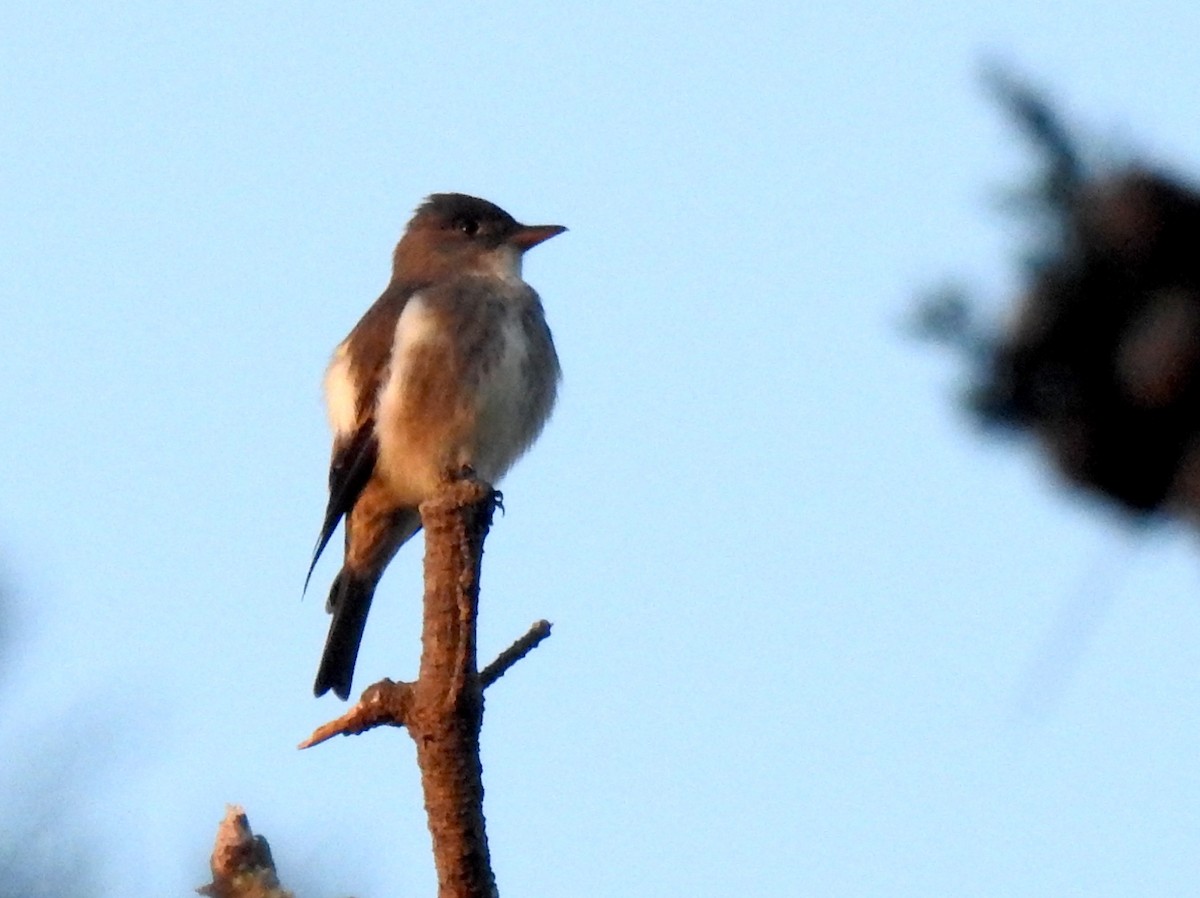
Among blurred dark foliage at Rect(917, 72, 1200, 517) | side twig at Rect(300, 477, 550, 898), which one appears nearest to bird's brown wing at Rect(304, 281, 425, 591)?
side twig at Rect(300, 477, 550, 898)

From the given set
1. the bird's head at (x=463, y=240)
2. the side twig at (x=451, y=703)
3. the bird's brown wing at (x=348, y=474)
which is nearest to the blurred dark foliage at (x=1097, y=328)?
the side twig at (x=451, y=703)

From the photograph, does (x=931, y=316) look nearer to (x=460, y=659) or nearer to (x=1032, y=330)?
(x=1032, y=330)

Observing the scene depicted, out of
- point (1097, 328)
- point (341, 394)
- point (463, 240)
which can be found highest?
point (463, 240)

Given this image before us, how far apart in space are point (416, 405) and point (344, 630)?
100 cm

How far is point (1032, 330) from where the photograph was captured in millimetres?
794

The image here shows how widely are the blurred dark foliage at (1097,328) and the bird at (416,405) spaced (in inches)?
227

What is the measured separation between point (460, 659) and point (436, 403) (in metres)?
3.15

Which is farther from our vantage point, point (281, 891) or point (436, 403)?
point (436, 403)

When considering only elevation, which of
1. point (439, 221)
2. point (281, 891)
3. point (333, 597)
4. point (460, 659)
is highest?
point (439, 221)

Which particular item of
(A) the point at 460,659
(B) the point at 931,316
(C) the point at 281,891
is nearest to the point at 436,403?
(A) the point at 460,659

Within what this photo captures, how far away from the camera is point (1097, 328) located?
31.1 inches

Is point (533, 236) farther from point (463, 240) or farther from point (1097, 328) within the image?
point (1097, 328)

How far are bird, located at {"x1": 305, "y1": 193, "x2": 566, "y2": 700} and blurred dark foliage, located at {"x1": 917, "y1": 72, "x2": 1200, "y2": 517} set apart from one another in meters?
5.75

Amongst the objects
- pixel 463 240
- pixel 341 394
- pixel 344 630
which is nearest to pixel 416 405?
pixel 341 394
